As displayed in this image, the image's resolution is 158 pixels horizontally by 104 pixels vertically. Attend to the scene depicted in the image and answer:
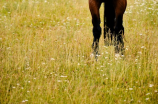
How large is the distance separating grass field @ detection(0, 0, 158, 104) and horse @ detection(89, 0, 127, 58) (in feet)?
0.61

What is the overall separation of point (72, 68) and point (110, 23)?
152 centimetres

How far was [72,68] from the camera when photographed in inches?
155

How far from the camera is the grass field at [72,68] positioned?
117 inches

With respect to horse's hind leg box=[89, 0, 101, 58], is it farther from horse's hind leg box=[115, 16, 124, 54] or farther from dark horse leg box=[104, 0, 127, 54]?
horse's hind leg box=[115, 16, 124, 54]

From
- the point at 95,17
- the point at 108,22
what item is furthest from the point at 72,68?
the point at 108,22

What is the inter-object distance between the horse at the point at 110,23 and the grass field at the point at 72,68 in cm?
19

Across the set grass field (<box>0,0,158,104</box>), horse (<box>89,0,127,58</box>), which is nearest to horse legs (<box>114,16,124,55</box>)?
horse (<box>89,0,127,58</box>)

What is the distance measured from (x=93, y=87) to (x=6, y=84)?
1.36 m

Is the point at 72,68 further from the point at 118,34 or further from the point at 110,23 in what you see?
the point at 110,23

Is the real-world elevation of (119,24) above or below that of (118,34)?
above

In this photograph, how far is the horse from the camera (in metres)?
4.17

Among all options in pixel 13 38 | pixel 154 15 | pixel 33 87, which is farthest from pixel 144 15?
pixel 33 87

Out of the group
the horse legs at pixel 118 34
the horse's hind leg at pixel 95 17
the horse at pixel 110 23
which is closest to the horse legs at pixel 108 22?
the horse at pixel 110 23

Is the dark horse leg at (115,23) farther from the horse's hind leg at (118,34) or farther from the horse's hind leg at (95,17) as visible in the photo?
the horse's hind leg at (95,17)
